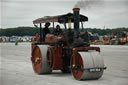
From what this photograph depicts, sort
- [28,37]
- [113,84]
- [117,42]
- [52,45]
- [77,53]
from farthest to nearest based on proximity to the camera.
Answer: [28,37] < [117,42] < [52,45] < [77,53] < [113,84]

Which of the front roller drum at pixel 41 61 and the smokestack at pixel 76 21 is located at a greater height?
the smokestack at pixel 76 21

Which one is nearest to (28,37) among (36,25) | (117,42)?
(117,42)

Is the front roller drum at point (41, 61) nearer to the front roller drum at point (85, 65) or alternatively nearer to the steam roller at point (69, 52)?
the steam roller at point (69, 52)

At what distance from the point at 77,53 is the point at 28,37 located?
7165 cm

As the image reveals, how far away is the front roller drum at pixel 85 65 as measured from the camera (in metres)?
7.80

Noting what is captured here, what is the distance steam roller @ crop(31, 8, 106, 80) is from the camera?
26.0ft

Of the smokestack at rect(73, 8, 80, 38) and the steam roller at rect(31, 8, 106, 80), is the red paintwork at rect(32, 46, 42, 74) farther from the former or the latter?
the smokestack at rect(73, 8, 80, 38)

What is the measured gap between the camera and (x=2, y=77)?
8.88 m

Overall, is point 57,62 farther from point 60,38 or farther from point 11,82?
point 11,82

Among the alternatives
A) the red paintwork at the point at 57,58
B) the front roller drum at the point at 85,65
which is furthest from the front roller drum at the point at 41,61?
the front roller drum at the point at 85,65

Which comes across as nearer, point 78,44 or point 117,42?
point 78,44

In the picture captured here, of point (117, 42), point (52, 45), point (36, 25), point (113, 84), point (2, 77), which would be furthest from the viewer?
point (117, 42)

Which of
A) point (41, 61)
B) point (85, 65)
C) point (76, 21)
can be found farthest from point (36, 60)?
point (85, 65)

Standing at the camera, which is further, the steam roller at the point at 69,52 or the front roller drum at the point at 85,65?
the steam roller at the point at 69,52
